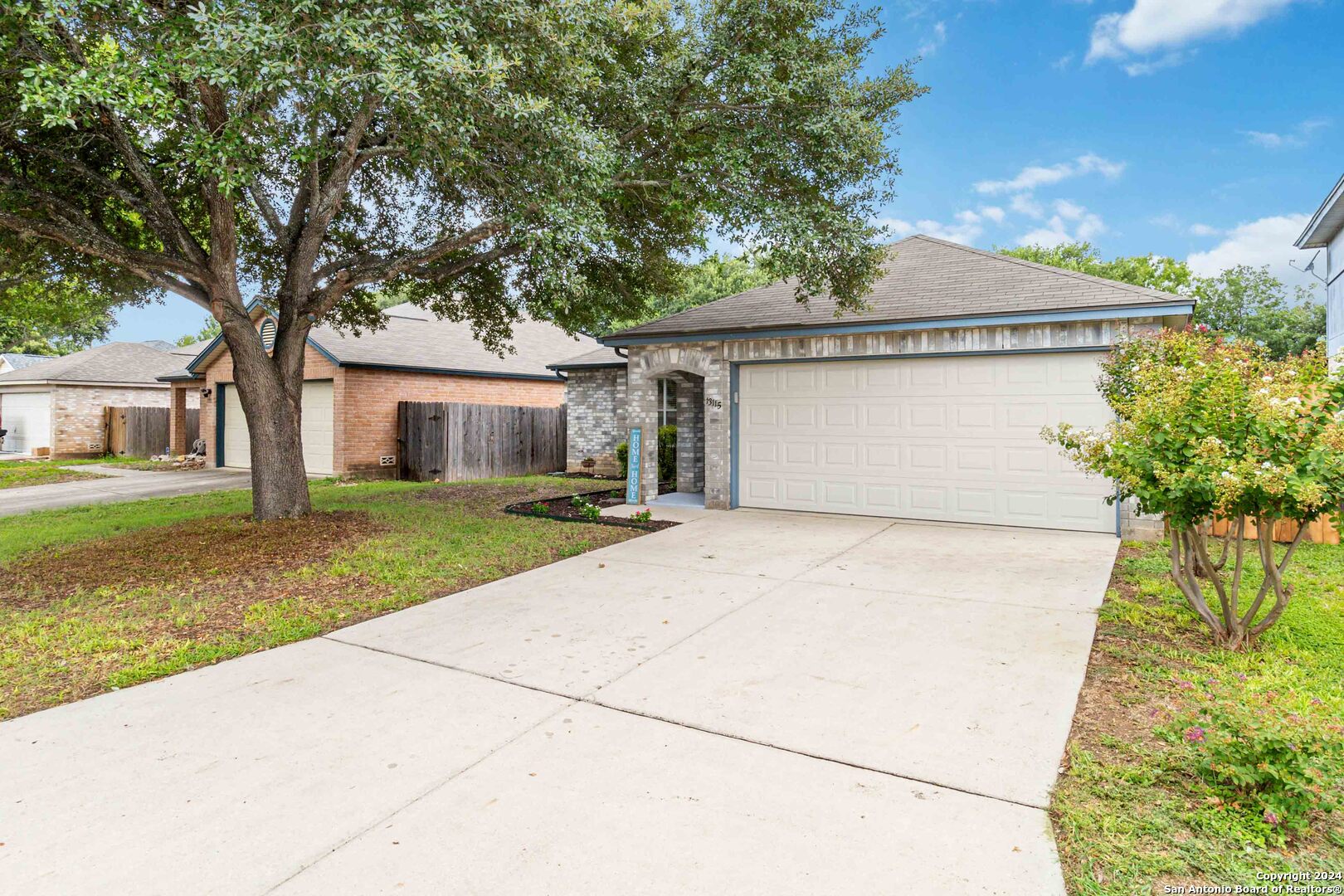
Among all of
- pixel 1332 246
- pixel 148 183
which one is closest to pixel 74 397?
pixel 148 183

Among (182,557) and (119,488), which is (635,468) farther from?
(119,488)

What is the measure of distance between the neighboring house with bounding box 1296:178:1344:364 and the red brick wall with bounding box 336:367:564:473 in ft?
63.1

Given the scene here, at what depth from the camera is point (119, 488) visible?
15.3 m

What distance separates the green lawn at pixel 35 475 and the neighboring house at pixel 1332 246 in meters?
28.2

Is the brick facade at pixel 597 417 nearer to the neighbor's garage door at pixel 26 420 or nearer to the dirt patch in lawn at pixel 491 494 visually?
the dirt patch in lawn at pixel 491 494

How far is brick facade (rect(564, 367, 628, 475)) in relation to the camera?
1655 centimetres

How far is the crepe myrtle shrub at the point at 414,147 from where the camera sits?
5.78 meters

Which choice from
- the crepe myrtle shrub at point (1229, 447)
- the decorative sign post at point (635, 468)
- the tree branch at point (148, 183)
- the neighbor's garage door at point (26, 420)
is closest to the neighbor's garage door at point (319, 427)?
the tree branch at point (148, 183)

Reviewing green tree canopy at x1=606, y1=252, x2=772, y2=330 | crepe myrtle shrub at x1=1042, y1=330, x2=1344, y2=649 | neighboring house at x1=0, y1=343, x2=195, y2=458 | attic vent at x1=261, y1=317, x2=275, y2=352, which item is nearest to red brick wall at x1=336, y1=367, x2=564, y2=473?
attic vent at x1=261, y1=317, x2=275, y2=352

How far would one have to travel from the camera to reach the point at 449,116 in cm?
632

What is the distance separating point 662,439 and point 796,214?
7.19 metres

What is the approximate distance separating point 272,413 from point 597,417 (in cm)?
830

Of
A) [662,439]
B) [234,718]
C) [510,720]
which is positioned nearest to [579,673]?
[510,720]

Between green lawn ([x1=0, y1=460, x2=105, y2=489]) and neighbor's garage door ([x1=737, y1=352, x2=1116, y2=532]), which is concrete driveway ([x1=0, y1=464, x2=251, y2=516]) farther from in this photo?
neighbor's garage door ([x1=737, y1=352, x2=1116, y2=532])
